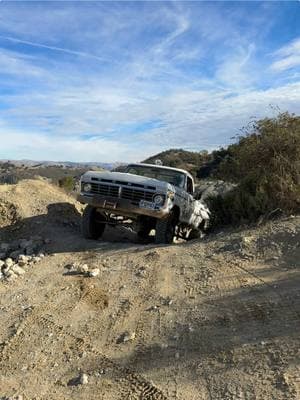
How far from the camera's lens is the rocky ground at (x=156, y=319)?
541 cm

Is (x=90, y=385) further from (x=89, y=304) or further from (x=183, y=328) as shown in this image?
(x=89, y=304)


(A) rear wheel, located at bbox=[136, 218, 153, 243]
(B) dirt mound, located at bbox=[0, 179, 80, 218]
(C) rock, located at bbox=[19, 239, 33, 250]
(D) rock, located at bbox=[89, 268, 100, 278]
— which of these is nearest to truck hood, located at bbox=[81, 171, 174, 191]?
(A) rear wheel, located at bbox=[136, 218, 153, 243]

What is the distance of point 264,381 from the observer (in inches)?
203

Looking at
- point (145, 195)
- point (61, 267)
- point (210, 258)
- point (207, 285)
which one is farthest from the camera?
point (145, 195)

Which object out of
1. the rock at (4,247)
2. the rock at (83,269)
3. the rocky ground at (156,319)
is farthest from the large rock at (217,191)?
the rock at (4,247)

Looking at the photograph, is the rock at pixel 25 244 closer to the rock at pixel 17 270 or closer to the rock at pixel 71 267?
the rock at pixel 17 270

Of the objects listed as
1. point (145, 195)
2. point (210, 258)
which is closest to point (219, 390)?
point (210, 258)

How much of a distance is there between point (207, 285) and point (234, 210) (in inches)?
148

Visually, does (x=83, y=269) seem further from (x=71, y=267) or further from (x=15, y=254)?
(x=15, y=254)

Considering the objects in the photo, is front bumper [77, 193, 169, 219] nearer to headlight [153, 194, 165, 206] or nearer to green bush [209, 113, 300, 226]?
headlight [153, 194, 165, 206]

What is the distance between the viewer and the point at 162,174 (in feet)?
39.7

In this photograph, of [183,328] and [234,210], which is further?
[234,210]

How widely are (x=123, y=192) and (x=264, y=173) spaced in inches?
109

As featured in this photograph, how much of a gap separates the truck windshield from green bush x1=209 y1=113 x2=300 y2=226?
2.70ft
